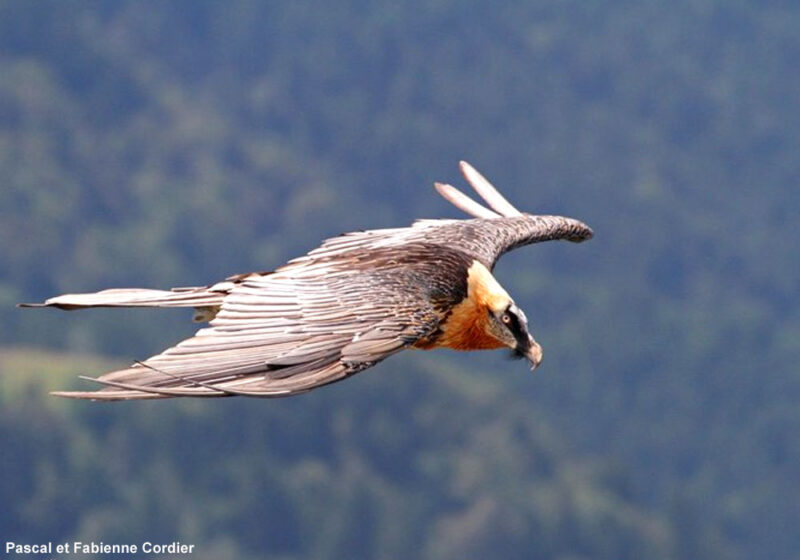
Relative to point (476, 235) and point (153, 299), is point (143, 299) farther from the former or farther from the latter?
point (476, 235)

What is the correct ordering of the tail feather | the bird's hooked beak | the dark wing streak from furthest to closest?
the bird's hooked beak
the tail feather
the dark wing streak

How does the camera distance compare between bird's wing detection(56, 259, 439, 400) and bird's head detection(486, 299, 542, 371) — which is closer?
bird's wing detection(56, 259, 439, 400)

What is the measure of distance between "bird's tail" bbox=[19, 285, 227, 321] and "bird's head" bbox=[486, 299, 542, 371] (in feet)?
7.58

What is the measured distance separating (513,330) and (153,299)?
9.79 feet

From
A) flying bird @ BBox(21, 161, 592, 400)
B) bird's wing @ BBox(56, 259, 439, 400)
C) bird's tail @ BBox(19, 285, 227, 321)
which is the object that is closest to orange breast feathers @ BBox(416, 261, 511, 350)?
flying bird @ BBox(21, 161, 592, 400)

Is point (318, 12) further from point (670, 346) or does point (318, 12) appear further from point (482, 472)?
point (482, 472)

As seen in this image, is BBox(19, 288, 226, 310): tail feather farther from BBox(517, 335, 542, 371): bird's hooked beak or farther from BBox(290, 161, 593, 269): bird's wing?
BBox(517, 335, 542, 371): bird's hooked beak

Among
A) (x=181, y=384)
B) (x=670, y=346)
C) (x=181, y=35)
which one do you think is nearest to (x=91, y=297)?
(x=181, y=384)

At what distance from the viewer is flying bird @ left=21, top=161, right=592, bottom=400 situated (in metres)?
12.2

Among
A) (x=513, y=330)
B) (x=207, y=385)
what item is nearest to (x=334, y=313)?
(x=207, y=385)

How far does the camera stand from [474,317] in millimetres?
15727

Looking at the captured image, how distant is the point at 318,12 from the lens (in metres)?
178

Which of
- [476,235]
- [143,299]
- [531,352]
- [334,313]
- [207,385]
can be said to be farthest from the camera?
[476,235]

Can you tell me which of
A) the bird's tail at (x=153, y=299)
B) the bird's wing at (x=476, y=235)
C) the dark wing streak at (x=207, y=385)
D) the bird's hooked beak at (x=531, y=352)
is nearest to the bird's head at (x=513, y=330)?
the bird's hooked beak at (x=531, y=352)
